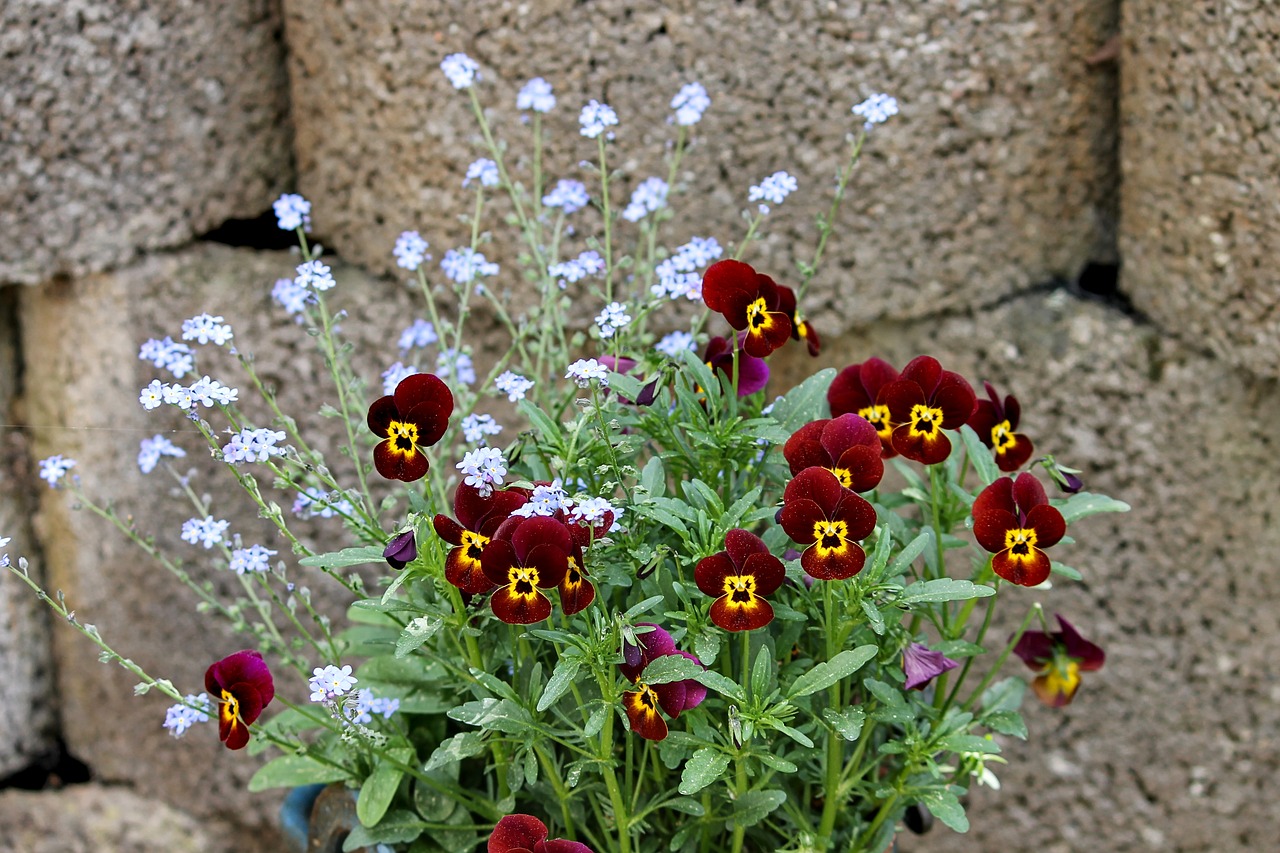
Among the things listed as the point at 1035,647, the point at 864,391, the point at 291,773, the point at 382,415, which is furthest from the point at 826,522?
the point at 291,773

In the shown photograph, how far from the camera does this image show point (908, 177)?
5.21 ft

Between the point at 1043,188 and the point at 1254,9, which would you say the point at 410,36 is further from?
the point at 1254,9

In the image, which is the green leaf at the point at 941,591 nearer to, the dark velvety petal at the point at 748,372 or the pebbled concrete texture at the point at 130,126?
the dark velvety petal at the point at 748,372

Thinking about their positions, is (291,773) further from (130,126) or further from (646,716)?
(130,126)

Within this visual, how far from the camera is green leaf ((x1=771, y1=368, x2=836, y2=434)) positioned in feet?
3.66

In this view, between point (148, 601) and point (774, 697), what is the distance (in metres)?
1.18

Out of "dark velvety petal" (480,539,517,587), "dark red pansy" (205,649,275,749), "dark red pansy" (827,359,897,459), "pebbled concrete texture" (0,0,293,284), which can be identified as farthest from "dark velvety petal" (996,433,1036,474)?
"pebbled concrete texture" (0,0,293,284)

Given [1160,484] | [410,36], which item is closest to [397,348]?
[410,36]

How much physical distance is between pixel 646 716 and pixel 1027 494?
331 mm

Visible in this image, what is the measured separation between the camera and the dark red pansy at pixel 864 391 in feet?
3.58

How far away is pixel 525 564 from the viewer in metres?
0.90

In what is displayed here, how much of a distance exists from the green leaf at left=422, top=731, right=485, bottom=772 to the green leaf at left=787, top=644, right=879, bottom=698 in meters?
0.24

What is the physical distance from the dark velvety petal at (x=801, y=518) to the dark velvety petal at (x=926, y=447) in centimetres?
13

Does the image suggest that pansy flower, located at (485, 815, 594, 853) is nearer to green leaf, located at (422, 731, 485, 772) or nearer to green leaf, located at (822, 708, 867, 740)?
green leaf, located at (422, 731, 485, 772)
